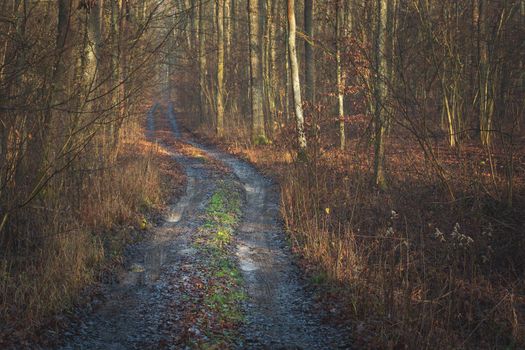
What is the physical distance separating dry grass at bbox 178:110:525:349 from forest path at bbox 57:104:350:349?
17.3 inches

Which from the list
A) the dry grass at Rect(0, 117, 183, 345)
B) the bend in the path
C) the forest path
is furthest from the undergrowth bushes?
the bend in the path

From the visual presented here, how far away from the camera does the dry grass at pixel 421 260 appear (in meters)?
5.52

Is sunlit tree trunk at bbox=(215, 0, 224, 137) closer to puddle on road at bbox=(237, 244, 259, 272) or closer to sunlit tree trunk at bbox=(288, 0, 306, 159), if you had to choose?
sunlit tree trunk at bbox=(288, 0, 306, 159)

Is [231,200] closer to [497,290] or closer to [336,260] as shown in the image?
[336,260]

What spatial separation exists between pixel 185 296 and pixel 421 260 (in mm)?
3750

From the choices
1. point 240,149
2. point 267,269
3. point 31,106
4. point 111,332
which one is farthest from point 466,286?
point 240,149

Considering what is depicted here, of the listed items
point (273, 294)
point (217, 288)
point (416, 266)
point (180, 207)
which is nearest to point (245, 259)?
point (273, 294)

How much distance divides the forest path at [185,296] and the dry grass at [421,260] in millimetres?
439

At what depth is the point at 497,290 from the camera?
7.06m

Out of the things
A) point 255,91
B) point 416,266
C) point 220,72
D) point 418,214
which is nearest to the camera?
point 418,214

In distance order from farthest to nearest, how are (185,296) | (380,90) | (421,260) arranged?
(380,90) < (421,260) < (185,296)

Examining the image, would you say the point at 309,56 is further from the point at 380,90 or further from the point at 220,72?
the point at 220,72

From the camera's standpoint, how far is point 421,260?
7.36 m

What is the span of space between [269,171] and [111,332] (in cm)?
1081
